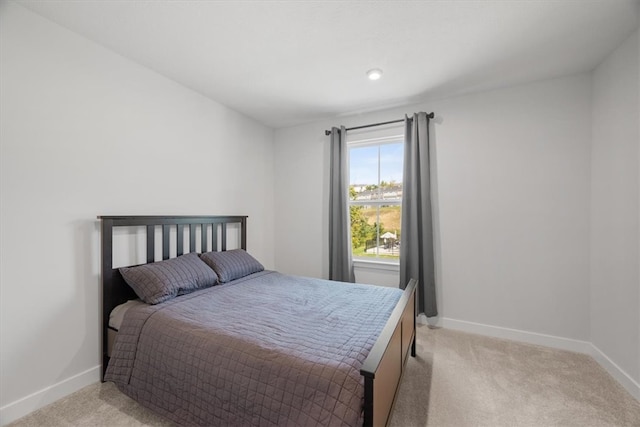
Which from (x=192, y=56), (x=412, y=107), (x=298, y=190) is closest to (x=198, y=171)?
(x=192, y=56)

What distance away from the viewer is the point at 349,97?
308 cm

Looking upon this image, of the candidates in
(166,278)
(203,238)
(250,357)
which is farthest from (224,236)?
(250,357)

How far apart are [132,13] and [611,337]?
168 inches

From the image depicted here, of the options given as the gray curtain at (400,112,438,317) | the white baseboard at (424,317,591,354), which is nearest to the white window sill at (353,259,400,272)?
the gray curtain at (400,112,438,317)

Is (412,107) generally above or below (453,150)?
above

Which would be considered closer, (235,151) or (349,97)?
(349,97)

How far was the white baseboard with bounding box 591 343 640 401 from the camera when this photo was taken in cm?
189

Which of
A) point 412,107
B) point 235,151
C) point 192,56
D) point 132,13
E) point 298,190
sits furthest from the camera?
point 298,190

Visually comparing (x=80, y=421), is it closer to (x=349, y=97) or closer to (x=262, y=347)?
(x=262, y=347)

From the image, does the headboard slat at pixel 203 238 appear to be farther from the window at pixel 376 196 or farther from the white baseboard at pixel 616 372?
the white baseboard at pixel 616 372

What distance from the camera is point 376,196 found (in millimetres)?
3562

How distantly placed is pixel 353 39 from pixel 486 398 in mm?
Result: 2716

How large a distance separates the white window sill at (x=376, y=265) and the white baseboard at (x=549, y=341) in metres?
0.61

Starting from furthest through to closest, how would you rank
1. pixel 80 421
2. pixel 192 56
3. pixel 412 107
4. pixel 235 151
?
pixel 235 151 < pixel 412 107 < pixel 192 56 < pixel 80 421
